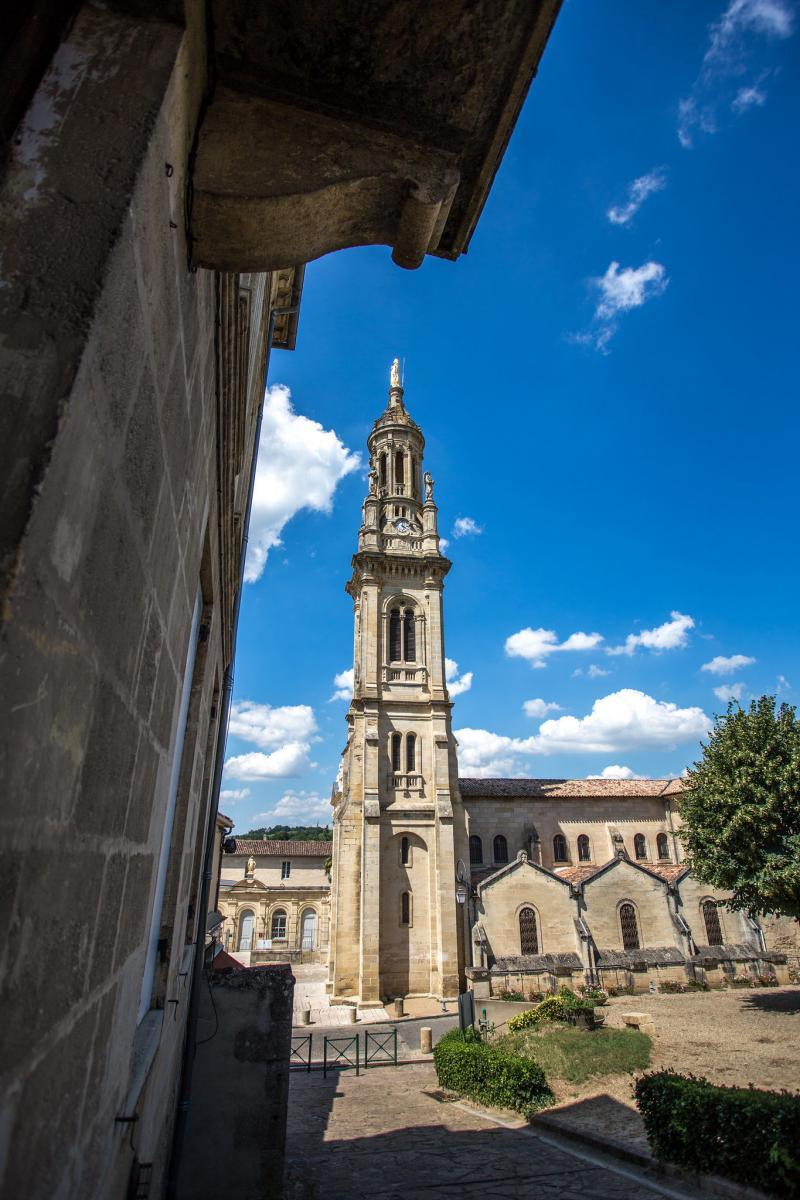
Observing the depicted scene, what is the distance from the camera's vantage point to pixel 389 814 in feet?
98.7

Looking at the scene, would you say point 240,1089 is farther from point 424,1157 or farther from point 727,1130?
point 727,1130

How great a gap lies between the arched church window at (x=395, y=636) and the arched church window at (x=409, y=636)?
34cm

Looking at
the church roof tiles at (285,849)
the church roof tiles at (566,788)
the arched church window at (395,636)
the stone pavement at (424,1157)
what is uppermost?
the arched church window at (395,636)

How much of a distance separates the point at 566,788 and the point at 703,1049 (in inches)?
864

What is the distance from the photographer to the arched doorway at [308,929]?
4422cm

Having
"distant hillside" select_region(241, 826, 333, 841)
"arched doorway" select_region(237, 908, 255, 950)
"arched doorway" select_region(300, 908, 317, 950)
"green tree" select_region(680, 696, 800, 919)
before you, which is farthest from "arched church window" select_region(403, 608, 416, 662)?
"distant hillside" select_region(241, 826, 333, 841)

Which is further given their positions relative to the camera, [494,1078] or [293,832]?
[293,832]

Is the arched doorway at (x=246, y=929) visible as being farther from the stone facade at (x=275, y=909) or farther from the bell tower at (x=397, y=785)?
the bell tower at (x=397, y=785)

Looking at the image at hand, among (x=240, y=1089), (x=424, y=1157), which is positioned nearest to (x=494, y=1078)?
(x=424, y=1157)

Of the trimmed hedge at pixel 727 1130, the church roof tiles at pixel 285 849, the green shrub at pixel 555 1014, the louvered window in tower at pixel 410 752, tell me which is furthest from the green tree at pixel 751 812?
the church roof tiles at pixel 285 849

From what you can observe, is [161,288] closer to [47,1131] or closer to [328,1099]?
[47,1131]

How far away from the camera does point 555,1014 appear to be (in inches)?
772

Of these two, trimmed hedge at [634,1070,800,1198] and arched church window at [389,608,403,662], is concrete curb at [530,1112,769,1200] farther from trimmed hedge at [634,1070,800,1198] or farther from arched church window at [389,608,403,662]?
arched church window at [389,608,403,662]

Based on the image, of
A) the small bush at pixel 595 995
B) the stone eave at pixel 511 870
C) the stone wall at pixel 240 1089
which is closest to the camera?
the stone wall at pixel 240 1089
